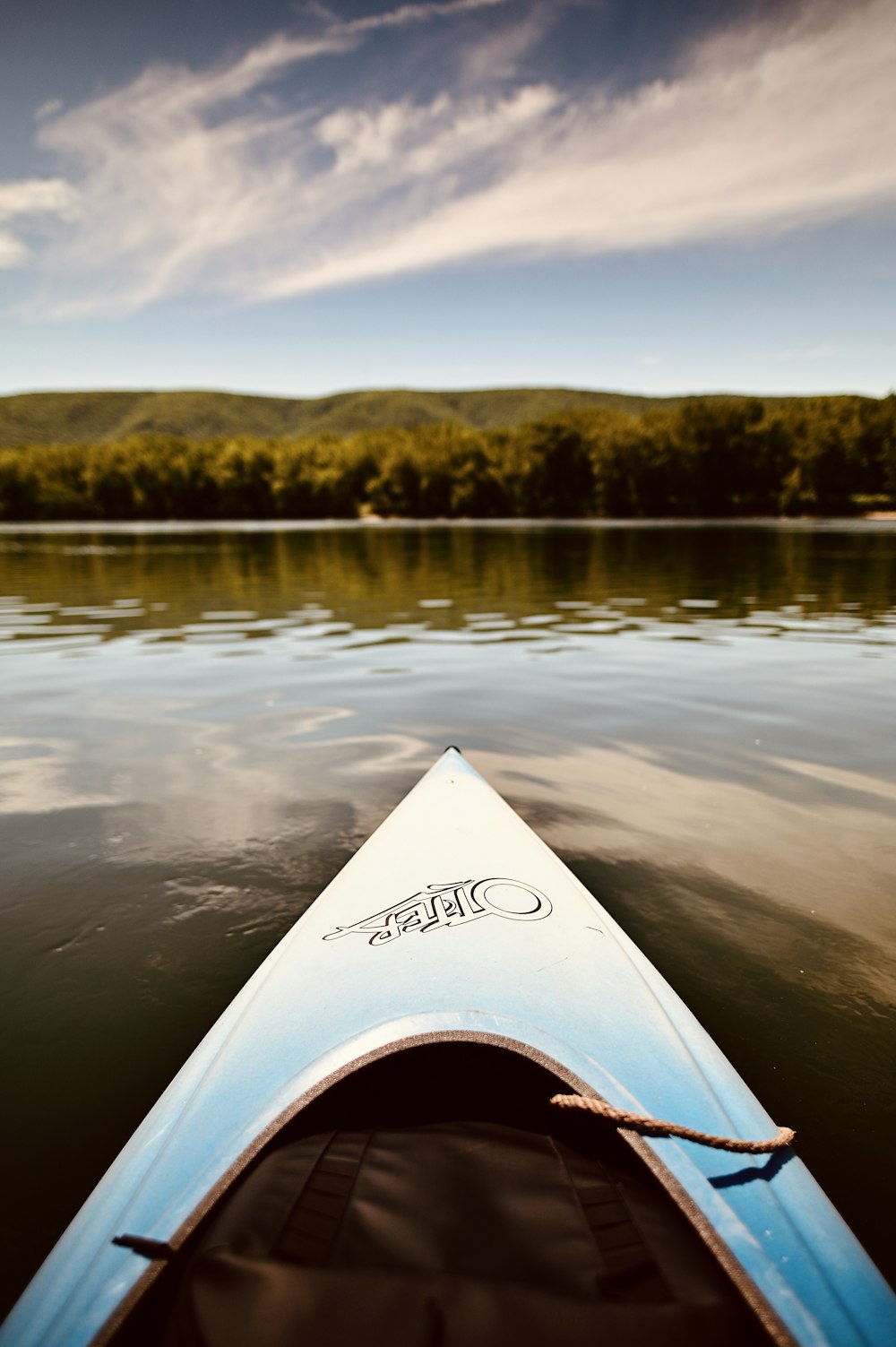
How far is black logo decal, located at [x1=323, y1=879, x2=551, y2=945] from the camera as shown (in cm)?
304

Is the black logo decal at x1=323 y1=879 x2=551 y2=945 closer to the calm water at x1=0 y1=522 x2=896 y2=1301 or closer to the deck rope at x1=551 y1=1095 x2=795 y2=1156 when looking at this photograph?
the calm water at x1=0 y1=522 x2=896 y2=1301

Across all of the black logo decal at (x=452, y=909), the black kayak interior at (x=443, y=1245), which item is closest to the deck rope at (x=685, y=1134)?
the black kayak interior at (x=443, y=1245)

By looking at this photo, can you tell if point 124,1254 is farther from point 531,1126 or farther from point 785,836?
point 785,836

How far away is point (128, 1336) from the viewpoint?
1645mm

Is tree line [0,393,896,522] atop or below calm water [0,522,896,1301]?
atop

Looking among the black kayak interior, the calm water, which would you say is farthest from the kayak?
the calm water

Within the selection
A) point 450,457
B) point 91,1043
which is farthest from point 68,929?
point 450,457

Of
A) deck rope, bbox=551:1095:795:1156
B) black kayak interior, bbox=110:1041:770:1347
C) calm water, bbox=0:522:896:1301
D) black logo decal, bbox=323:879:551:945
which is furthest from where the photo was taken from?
black logo decal, bbox=323:879:551:945

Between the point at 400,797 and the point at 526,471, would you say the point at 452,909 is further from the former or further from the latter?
the point at 526,471

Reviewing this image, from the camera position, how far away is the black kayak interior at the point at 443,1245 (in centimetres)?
164

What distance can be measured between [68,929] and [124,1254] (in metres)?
2.34

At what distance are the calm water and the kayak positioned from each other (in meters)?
0.40

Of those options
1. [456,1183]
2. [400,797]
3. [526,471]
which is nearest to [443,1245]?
[456,1183]

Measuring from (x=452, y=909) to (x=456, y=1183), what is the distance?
3.93 ft
